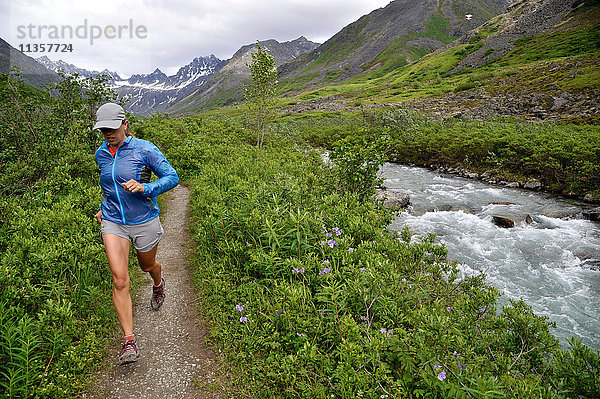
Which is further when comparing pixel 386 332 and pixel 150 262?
pixel 150 262

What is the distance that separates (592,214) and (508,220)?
3785 millimetres

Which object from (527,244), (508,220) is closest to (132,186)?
(527,244)

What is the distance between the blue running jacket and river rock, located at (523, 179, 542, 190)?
20859mm

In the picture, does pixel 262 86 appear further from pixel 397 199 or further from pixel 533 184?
pixel 533 184

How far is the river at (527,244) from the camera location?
844cm

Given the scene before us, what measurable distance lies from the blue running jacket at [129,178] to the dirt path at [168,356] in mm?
1892

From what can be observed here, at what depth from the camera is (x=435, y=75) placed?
345ft

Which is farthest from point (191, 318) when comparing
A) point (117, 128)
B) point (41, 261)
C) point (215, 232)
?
point (117, 128)

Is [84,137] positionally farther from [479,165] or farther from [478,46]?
[478,46]

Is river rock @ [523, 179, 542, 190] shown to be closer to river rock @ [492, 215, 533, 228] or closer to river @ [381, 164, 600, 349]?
river @ [381, 164, 600, 349]

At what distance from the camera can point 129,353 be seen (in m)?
4.23

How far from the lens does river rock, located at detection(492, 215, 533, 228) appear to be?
13.6 m

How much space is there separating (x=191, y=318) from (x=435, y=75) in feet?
389

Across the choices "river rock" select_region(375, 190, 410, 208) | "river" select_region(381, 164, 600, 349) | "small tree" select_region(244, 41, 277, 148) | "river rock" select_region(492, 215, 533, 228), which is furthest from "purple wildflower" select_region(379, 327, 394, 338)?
"small tree" select_region(244, 41, 277, 148)
